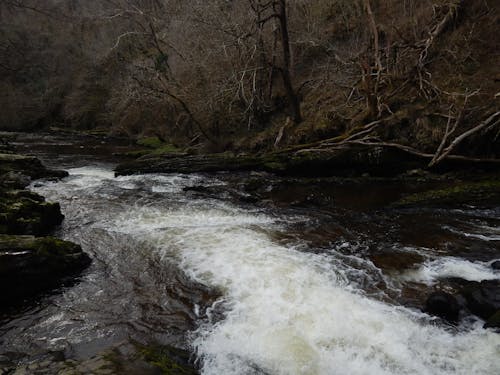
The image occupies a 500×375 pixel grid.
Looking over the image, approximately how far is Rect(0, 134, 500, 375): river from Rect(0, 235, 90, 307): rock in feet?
1.03

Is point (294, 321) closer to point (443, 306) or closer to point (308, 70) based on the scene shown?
point (443, 306)

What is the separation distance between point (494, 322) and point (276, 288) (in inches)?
108

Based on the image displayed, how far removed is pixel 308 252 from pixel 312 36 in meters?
13.2

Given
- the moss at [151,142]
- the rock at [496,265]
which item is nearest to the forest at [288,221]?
the rock at [496,265]

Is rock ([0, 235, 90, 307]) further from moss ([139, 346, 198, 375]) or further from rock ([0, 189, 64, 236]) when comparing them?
moss ([139, 346, 198, 375])

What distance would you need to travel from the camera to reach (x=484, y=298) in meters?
4.73

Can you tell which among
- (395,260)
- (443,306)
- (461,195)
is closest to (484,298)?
(443,306)

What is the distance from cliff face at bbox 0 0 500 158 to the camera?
1084 centimetres

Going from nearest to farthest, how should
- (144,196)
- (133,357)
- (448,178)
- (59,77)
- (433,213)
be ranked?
(133,357)
(433,213)
(448,178)
(144,196)
(59,77)

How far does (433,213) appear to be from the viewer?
8227 millimetres

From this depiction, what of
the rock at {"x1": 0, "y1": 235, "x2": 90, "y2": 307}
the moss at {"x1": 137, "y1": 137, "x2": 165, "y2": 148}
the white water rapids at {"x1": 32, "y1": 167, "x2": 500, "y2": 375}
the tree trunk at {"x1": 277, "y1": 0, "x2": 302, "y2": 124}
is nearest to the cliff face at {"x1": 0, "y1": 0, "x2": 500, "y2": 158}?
the tree trunk at {"x1": 277, "y1": 0, "x2": 302, "y2": 124}

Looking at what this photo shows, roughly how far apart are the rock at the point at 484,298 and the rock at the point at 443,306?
21 centimetres

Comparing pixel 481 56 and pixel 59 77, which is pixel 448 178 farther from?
pixel 59 77

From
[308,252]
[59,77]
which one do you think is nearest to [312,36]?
[308,252]
